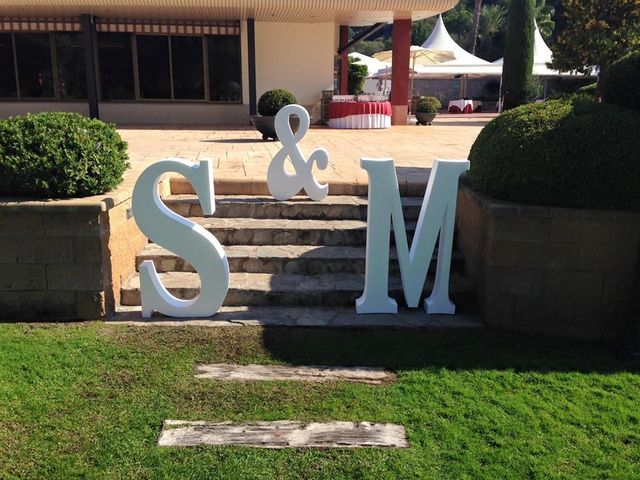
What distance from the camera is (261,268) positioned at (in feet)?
17.0

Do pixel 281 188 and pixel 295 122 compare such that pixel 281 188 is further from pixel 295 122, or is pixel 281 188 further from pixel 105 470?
pixel 295 122

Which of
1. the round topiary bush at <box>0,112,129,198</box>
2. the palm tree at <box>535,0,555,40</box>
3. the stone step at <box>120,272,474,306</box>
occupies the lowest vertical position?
the stone step at <box>120,272,474,306</box>

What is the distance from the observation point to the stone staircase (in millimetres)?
4789

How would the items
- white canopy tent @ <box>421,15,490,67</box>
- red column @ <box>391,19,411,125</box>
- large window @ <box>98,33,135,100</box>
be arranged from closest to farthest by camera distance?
red column @ <box>391,19,411,125</box> → large window @ <box>98,33,135,100</box> → white canopy tent @ <box>421,15,490,67</box>

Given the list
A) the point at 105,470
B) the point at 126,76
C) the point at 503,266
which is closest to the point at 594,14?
the point at 126,76

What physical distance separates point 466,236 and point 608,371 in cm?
172

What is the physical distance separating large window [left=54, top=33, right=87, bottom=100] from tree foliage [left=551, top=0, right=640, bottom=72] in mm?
13833

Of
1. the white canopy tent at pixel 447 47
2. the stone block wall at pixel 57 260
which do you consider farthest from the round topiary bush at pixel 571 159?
the white canopy tent at pixel 447 47

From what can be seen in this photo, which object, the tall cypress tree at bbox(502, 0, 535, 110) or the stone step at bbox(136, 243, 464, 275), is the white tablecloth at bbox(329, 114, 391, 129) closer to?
the tall cypress tree at bbox(502, 0, 535, 110)

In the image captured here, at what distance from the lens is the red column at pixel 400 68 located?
16.0 metres

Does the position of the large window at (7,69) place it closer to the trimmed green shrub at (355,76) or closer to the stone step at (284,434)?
the trimmed green shrub at (355,76)

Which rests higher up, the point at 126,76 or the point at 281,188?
the point at 126,76

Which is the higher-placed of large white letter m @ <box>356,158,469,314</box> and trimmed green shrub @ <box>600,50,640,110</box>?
trimmed green shrub @ <box>600,50,640,110</box>

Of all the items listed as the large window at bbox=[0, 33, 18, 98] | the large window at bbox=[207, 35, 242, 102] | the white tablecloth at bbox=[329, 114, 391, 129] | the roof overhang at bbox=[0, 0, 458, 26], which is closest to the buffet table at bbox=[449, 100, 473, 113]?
the roof overhang at bbox=[0, 0, 458, 26]
